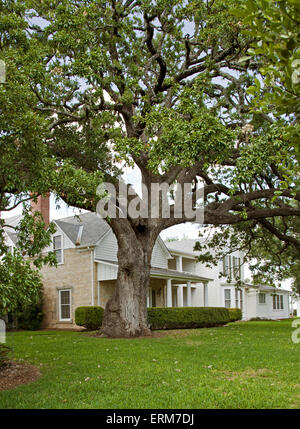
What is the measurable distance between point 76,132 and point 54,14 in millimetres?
3567

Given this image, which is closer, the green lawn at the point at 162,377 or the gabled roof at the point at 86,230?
the green lawn at the point at 162,377

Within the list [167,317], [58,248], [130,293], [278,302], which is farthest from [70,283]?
[278,302]

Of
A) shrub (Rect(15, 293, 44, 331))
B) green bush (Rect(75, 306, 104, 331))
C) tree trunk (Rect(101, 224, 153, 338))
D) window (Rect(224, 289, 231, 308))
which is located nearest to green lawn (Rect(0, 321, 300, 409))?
tree trunk (Rect(101, 224, 153, 338))

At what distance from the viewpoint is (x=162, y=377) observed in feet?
23.2

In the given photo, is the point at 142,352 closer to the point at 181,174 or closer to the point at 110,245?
the point at 181,174

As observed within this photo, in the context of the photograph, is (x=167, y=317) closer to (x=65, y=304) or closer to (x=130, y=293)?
(x=130, y=293)

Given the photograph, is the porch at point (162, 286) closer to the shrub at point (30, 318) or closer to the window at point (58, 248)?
the window at point (58, 248)

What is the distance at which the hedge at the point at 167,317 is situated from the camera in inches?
708

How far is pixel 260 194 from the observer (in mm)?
14195

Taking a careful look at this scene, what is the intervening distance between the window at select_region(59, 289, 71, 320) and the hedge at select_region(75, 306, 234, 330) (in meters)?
4.37

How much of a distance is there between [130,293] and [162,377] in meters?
7.15

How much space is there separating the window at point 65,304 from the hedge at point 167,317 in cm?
437

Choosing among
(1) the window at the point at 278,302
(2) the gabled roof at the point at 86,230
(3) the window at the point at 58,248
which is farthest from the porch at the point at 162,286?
(1) the window at the point at 278,302

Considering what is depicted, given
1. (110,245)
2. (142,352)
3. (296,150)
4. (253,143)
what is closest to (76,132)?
(253,143)
